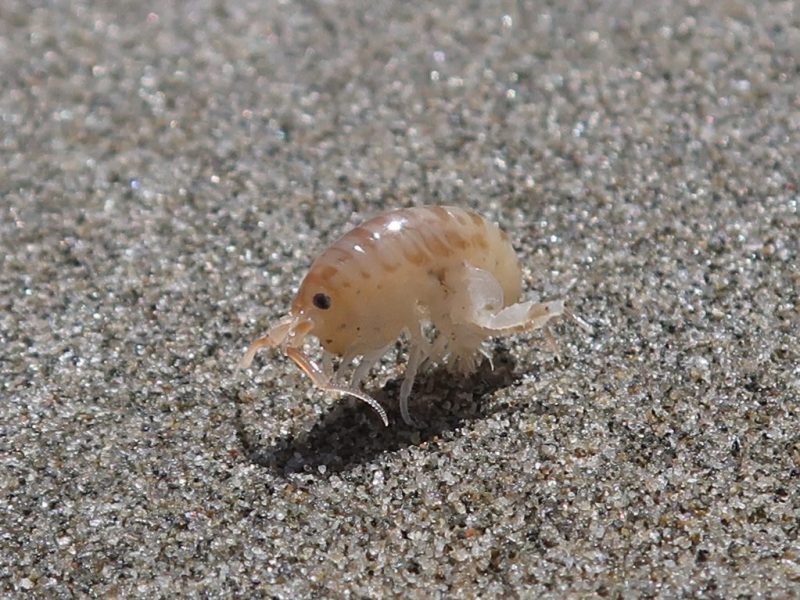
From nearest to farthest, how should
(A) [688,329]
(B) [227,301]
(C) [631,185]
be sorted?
(A) [688,329], (B) [227,301], (C) [631,185]

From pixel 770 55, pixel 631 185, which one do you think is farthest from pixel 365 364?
pixel 770 55

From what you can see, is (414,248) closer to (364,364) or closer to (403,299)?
(403,299)

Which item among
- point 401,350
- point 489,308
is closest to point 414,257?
point 489,308

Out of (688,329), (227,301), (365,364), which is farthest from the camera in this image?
(227,301)

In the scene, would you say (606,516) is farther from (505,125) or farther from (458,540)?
(505,125)

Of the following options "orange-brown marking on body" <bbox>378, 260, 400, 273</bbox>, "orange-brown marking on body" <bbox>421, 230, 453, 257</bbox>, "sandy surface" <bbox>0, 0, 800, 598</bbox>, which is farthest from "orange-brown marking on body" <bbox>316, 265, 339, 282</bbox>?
"sandy surface" <bbox>0, 0, 800, 598</bbox>

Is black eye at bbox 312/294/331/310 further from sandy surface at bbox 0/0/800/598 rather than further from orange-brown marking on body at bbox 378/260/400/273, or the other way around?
sandy surface at bbox 0/0/800/598

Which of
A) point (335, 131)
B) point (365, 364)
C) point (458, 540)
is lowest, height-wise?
point (458, 540)
